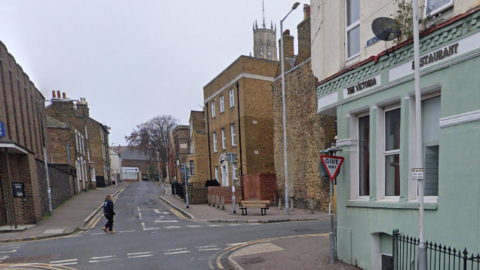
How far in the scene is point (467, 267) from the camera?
3.87 m

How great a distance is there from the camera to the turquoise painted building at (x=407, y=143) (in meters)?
3.85

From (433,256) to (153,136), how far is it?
60.6 meters

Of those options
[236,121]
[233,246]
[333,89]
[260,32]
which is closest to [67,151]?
[236,121]

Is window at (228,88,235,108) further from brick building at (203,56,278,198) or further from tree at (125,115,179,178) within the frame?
tree at (125,115,179,178)

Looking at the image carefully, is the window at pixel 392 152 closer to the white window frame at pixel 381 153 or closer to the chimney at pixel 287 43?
the white window frame at pixel 381 153

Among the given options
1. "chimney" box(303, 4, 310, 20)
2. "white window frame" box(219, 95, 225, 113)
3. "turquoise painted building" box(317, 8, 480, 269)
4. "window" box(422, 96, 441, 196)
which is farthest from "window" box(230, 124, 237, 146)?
"window" box(422, 96, 441, 196)

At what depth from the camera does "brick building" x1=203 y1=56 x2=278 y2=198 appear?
2259cm

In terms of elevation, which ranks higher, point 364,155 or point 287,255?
point 364,155

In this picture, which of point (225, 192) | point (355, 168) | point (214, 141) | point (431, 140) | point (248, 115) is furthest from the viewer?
point (214, 141)

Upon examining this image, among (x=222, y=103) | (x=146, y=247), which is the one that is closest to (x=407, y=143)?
(x=146, y=247)

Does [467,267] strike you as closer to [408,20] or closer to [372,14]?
[408,20]

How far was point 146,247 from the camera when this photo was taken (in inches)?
337

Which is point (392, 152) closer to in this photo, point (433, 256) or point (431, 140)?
point (431, 140)

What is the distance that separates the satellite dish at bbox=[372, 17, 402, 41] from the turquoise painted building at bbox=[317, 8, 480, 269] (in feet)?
0.89
